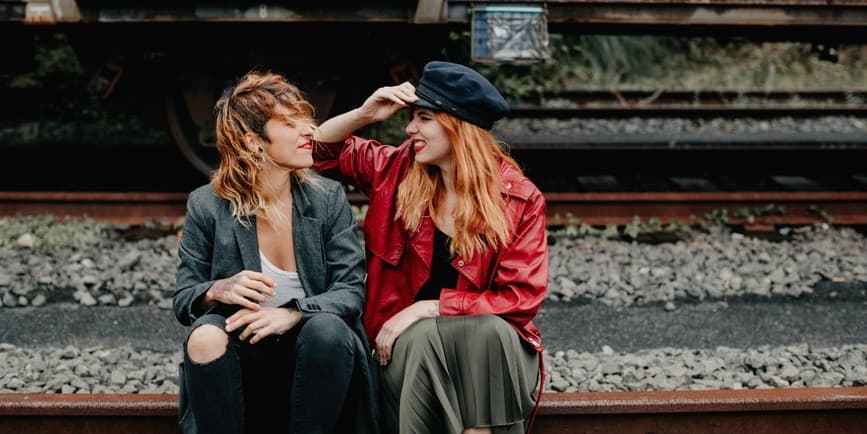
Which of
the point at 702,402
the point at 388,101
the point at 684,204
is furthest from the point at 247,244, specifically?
the point at 684,204

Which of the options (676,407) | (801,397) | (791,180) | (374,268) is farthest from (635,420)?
(791,180)

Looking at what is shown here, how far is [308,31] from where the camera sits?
608cm

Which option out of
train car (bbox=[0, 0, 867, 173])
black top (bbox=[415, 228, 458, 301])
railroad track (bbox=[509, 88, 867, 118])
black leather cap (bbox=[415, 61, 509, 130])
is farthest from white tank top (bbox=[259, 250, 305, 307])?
railroad track (bbox=[509, 88, 867, 118])

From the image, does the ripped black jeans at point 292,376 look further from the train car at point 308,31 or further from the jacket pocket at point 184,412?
the train car at point 308,31

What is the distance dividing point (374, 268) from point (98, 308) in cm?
233

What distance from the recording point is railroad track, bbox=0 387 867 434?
117 inches

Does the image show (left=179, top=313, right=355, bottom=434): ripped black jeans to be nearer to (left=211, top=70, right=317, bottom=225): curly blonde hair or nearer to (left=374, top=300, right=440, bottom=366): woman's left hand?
(left=374, top=300, right=440, bottom=366): woman's left hand

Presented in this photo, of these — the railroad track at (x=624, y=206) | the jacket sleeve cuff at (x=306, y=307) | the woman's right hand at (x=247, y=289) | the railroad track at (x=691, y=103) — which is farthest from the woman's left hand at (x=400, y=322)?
the railroad track at (x=691, y=103)

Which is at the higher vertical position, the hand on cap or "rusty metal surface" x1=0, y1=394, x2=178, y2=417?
the hand on cap

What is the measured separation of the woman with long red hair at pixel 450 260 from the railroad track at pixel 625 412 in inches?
8.4

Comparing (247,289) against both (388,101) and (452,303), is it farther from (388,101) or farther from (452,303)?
(388,101)

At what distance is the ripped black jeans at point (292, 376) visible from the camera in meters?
2.58

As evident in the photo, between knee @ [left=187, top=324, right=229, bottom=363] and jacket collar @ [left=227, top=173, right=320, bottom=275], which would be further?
jacket collar @ [left=227, top=173, right=320, bottom=275]

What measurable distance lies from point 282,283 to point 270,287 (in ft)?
0.61
